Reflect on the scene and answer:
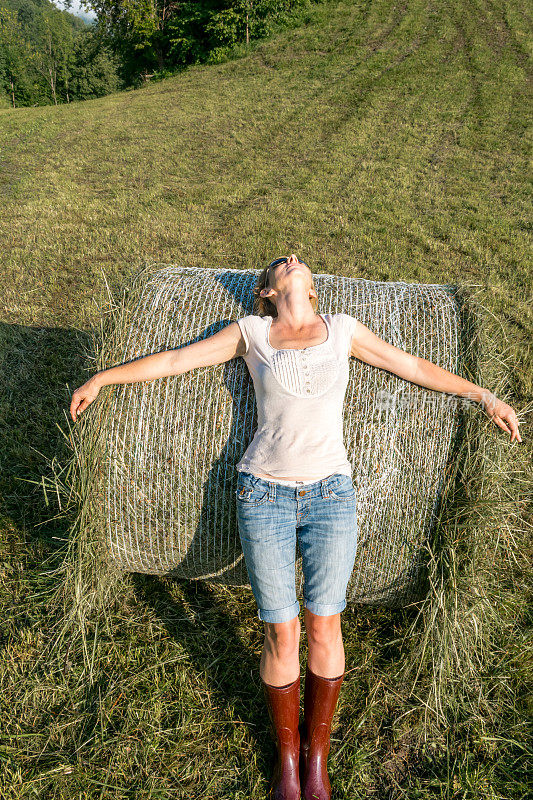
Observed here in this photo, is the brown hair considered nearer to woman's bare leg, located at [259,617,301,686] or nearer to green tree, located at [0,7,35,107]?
woman's bare leg, located at [259,617,301,686]

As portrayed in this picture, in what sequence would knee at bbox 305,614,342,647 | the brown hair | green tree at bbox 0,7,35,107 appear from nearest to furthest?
knee at bbox 305,614,342,647 → the brown hair → green tree at bbox 0,7,35,107

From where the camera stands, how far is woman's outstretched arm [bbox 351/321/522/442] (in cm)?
278

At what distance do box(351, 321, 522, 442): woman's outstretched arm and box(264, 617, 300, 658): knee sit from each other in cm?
136

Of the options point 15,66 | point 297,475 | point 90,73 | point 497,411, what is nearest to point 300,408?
point 297,475

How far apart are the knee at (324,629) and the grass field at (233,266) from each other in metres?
0.54

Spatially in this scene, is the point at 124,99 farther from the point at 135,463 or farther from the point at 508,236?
the point at 135,463

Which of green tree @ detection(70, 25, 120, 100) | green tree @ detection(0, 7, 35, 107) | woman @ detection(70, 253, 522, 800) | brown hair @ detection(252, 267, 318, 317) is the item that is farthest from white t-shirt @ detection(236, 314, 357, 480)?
green tree @ detection(0, 7, 35, 107)

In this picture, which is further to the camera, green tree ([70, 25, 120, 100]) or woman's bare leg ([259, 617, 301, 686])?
green tree ([70, 25, 120, 100])

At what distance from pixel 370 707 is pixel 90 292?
499cm

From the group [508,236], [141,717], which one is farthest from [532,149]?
[141,717]

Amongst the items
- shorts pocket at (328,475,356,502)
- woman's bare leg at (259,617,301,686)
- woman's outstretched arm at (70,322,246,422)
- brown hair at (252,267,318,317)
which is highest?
brown hair at (252,267,318,317)

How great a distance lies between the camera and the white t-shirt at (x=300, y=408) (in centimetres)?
267

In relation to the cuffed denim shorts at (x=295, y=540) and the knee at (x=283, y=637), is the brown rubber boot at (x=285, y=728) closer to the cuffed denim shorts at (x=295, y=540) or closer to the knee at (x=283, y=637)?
the knee at (x=283, y=637)

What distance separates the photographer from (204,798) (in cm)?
242
